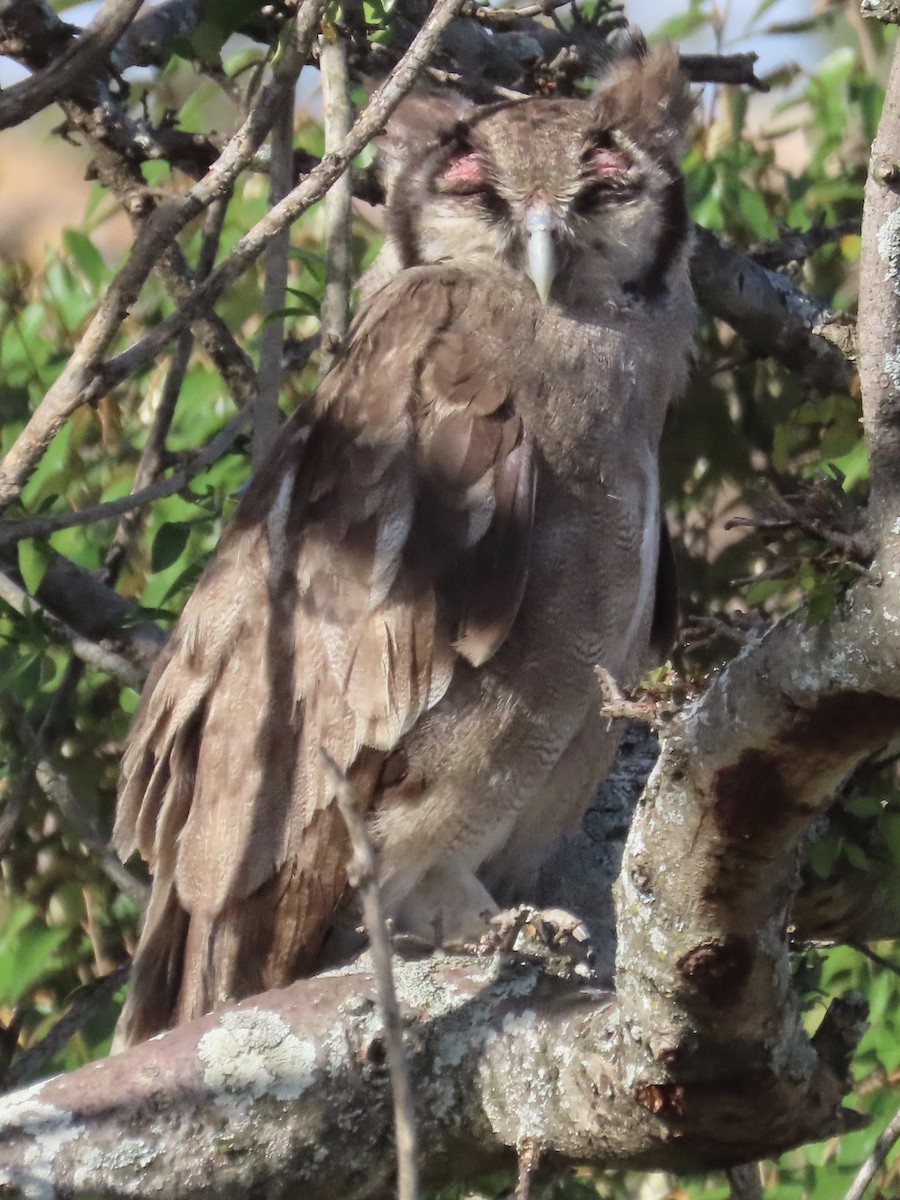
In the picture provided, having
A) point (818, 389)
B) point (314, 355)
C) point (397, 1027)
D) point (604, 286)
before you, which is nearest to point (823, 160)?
point (818, 389)

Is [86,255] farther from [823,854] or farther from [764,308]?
[823,854]

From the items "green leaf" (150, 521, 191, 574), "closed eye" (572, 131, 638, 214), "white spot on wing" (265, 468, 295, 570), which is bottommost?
"green leaf" (150, 521, 191, 574)

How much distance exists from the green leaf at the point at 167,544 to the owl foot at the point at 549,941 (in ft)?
3.42

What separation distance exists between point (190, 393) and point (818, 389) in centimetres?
150

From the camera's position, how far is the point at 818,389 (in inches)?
147

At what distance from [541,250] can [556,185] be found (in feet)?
0.63

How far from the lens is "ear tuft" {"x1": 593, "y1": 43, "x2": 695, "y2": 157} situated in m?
3.25

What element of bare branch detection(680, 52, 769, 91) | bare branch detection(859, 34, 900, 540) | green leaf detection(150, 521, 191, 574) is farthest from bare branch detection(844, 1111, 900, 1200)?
bare branch detection(680, 52, 769, 91)

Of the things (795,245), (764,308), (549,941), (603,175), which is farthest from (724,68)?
(549,941)

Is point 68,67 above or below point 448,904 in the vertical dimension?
above

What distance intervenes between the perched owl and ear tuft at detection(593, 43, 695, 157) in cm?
11

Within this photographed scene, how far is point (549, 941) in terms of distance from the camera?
2682mm

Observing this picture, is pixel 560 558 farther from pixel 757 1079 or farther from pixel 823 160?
pixel 823 160

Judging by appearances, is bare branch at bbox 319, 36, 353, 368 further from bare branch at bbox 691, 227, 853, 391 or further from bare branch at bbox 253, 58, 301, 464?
bare branch at bbox 691, 227, 853, 391
